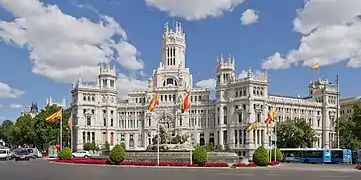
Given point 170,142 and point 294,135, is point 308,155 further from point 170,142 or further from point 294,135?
point 294,135

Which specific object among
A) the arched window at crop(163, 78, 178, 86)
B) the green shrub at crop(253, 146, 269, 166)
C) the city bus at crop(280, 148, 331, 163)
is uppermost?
the arched window at crop(163, 78, 178, 86)

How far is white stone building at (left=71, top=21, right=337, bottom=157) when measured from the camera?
133 meters

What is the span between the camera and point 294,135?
115875 millimetres

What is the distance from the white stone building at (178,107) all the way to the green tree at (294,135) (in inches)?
477

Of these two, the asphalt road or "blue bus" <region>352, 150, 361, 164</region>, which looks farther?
"blue bus" <region>352, 150, 361, 164</region>

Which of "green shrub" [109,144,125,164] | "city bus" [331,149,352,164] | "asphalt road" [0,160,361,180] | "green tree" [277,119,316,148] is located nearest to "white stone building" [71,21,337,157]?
"green tree" [277,119,316,148]

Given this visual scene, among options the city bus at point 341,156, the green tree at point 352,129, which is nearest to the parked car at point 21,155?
the city bus at point 341,156

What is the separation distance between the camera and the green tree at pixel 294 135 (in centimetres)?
11594

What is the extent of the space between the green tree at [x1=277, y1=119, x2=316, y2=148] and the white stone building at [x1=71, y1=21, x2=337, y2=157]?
12111mm

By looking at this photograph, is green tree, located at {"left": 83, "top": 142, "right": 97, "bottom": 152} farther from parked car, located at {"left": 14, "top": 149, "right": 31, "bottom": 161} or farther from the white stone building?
parked car, located at {"left": 14, "top": 149, "right": 31, "bottom": 161}

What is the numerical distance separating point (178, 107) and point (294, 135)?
39.6 meters

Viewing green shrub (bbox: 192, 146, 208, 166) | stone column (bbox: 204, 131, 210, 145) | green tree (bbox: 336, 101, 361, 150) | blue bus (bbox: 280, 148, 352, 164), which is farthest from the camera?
stone column (bbox: 204, 131, 210, 145)

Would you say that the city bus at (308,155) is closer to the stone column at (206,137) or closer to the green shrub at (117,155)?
the green shrub at (117,155)

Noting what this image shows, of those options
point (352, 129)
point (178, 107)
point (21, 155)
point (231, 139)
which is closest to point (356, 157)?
point (352, 129)
